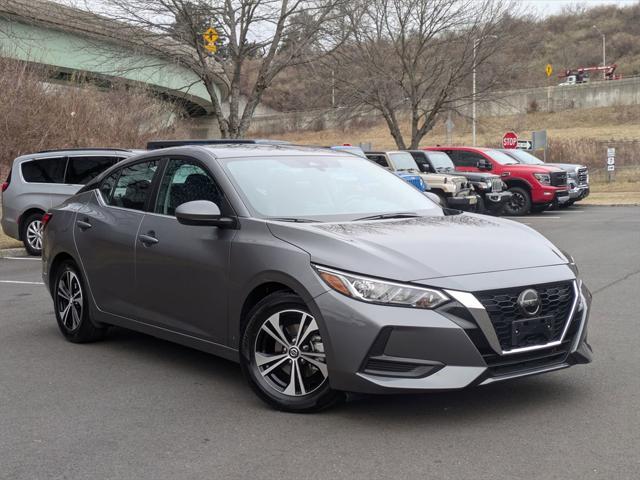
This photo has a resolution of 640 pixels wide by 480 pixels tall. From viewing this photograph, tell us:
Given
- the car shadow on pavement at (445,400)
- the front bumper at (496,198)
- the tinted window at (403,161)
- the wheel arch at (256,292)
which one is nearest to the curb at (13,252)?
the tinted window at (403,161)

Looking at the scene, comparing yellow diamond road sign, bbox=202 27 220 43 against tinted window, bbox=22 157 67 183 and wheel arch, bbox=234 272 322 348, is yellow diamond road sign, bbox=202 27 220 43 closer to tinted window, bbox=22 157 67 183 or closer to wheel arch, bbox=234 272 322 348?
tinted window, bbox=22 157 67 183

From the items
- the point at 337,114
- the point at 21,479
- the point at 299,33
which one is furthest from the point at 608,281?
the point at 337,114

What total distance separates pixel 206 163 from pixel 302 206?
779 mm

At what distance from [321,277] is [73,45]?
2892 cm

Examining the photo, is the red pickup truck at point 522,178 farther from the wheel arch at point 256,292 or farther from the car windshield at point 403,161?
the wheel arch at point 256,292

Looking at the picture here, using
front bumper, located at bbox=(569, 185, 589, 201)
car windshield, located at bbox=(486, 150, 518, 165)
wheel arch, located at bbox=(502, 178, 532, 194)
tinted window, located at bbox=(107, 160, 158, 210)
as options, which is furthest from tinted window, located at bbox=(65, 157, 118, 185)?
front bumper, located at bbox=(569, 185, 589, 201)

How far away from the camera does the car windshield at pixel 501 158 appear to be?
2545 centimetres

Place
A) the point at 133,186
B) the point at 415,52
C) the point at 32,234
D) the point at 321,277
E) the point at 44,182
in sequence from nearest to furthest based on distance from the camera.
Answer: the point at 321,277 → the point at 133,186 → the point at 32,234 → the point at 44,182 → the point at 415,52

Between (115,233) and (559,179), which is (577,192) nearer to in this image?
(559,179)

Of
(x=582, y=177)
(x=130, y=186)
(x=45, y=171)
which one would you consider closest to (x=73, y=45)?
(x=45, y=171)

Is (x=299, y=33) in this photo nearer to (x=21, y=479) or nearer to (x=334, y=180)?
(x=334, y=180)

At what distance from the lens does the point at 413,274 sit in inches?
188

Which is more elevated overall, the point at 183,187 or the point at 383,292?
the point at 183,187

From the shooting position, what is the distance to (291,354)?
5.18m
